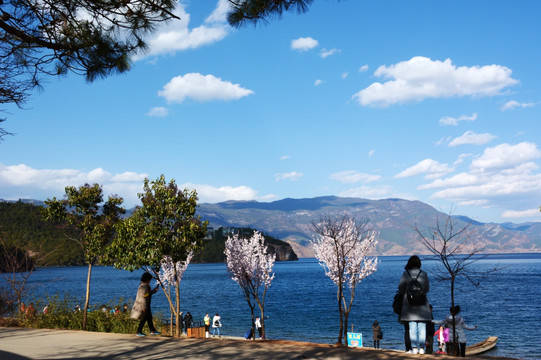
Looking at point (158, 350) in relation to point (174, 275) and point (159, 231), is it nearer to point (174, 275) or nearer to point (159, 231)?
point (159, 231)

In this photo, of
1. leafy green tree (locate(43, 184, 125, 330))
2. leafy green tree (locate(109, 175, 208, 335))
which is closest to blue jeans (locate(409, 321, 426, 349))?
leafy green tree (locate(109, 175, 208, 335))

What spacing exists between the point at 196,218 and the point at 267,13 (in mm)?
10258

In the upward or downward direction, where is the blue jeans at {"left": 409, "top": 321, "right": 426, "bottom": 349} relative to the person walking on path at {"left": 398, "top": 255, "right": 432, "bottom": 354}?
downward

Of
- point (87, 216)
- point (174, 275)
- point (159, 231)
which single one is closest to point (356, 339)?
point (174, 275)

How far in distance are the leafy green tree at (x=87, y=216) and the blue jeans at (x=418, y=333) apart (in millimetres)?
12832

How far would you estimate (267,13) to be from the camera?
9.05 m

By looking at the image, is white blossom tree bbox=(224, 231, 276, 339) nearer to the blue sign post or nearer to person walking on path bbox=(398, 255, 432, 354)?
the blue sign post

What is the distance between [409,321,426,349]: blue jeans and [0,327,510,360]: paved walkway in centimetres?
36

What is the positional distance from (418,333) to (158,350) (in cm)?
519

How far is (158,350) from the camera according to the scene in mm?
10078

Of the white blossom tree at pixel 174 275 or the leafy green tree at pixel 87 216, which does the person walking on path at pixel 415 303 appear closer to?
the white blossom tree at pixel 174 275

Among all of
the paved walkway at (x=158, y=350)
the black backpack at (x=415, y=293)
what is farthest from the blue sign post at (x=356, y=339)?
the black backpack at (x=415, y=293)

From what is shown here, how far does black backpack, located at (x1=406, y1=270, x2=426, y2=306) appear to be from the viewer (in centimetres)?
895

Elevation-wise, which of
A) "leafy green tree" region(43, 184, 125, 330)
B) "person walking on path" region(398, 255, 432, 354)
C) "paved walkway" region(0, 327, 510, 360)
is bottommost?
"paved walkway" region(0, 327, 510, 360)
